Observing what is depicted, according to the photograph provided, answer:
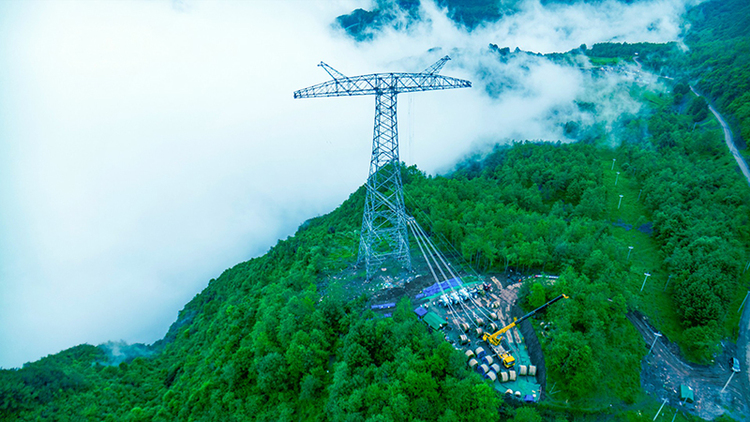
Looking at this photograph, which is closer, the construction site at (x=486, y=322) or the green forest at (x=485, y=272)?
the green forest at (x=485, y=272)

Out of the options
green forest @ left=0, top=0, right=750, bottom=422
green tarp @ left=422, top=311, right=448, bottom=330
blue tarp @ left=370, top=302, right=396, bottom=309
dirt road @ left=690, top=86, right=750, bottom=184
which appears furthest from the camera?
dirt road @ left=690, top=86, right=750, bottom=184

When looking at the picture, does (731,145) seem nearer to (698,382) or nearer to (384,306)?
(698,382)

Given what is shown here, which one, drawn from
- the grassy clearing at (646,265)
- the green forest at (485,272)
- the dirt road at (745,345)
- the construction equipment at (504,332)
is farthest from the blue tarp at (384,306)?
the dirt road at (745,345)

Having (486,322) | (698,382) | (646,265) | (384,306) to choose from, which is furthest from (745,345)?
(384,306)

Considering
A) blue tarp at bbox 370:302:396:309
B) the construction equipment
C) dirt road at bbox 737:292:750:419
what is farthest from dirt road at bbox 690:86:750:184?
blue tarp at bbox 370:302:396:309

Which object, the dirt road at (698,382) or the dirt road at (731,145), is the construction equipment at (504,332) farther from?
the dirt road at (731,145)

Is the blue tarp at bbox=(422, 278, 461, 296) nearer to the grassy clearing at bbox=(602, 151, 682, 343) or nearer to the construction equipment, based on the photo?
the construction equipment
